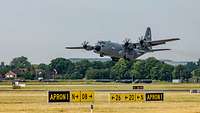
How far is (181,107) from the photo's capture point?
252ft

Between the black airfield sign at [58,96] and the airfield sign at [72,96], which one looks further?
the black airfield sign at [58,96]

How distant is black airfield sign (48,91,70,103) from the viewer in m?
78.3

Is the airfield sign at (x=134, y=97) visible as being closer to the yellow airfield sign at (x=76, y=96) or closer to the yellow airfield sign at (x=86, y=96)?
the yellow airfield sign at (x=86, y=96)

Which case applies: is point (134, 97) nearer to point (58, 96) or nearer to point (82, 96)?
point (82, 96)

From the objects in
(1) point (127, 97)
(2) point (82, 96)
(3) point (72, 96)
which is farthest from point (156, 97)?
(3) point (72, 96)

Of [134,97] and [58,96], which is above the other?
[58,96]

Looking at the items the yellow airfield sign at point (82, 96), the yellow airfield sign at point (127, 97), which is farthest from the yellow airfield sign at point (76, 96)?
the yellow airfield sign at point (127, 97)

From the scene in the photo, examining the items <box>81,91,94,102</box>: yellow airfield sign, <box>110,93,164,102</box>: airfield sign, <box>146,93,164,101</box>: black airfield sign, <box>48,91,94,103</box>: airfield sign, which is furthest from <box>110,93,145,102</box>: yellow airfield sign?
<box>81,91,94,102</box>: yellow airfield sign

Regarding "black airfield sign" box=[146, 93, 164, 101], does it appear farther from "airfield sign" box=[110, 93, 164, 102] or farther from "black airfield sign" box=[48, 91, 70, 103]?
"black airfield sign" box=[48, 91, 70, 103]

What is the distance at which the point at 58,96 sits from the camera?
79625 millimetres

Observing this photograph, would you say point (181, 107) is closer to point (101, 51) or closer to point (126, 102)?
point (126, 102)

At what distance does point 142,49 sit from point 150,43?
5367 mm

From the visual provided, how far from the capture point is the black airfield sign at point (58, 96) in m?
78.3

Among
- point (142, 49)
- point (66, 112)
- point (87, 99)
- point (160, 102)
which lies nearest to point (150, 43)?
point (142, 49)
